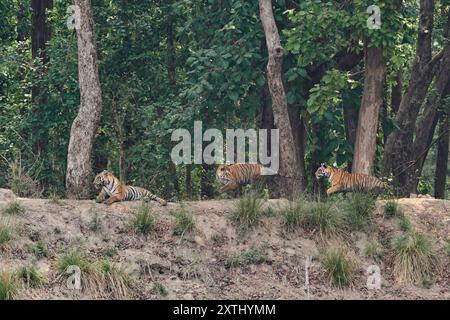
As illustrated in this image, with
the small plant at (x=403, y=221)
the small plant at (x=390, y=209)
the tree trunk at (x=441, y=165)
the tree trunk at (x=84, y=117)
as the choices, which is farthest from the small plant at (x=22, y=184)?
the tree trunk at (x=441, y=165)

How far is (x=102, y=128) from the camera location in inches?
909

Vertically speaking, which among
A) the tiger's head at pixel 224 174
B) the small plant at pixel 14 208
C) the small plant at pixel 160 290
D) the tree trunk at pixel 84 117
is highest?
the tree trunk at pixel 84 117

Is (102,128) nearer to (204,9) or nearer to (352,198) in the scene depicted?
(204,9)

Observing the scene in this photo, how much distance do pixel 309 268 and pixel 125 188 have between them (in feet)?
10.5

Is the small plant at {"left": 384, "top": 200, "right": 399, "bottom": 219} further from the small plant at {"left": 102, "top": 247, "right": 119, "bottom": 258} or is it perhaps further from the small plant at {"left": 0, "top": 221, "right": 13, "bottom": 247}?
the small plant at {"left": 0, "top": 221, "right": 13, "bottom": 247}

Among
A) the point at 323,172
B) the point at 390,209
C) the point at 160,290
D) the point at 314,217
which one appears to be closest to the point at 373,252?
the point at 390,209

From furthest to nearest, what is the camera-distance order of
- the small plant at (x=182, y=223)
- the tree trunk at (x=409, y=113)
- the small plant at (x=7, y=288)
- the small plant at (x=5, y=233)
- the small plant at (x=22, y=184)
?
the tree trunk at (x=409, y=113)
the small plant at (x=22, y=184)
the small plant at (x=182, y=223)
the small plant at (x=5, y=233)
the small plant at (x=7, y=288)

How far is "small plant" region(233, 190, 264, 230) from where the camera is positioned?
18688mm

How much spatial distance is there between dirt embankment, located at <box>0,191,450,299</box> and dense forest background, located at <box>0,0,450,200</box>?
1651 millimetres

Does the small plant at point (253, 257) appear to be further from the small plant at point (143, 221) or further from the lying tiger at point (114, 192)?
the lying tiger at point (114, 192)

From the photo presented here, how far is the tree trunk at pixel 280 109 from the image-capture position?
19812mm

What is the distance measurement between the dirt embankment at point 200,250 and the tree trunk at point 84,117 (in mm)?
1173
